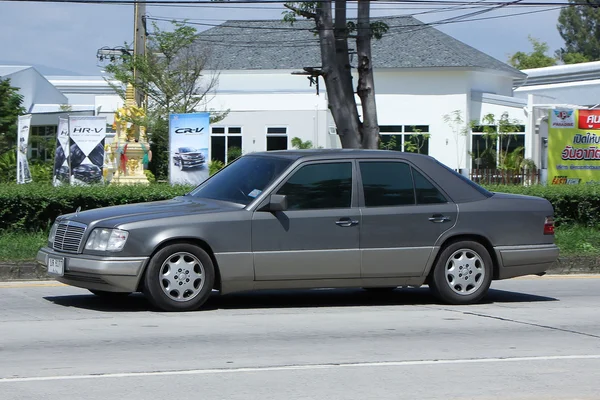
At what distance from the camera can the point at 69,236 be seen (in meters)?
10.1

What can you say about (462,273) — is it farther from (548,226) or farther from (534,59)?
(534,59)

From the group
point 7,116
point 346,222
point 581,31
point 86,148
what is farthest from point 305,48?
point 581,31

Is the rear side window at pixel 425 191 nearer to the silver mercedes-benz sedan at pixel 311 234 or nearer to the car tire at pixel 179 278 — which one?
the silver mercedes-benz sedan at pixel 311 234

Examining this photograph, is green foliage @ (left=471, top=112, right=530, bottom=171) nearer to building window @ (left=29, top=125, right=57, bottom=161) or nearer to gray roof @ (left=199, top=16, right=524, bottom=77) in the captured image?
gray roof @ (left=199, top=16, right=524, bottom=77)

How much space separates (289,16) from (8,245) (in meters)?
10.9

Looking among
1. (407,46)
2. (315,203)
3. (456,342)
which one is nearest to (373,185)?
(315,203)

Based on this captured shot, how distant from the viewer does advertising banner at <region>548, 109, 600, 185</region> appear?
23.3 m

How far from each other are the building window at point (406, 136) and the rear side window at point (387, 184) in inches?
1399

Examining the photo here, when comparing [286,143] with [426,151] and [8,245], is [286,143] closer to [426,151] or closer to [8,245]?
[426,151]

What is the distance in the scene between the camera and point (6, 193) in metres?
14.9

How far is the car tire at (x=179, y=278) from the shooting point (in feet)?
32.3

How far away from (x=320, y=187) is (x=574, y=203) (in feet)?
27.6

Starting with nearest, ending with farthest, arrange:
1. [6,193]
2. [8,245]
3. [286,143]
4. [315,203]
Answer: [315,203]
[8,245]
[6,193]
[286,143]

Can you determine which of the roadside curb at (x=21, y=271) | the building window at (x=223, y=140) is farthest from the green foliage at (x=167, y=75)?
the roadside curb at (x=21, y=271)
